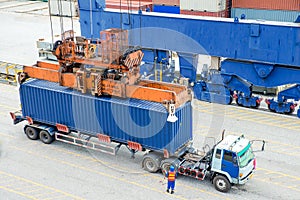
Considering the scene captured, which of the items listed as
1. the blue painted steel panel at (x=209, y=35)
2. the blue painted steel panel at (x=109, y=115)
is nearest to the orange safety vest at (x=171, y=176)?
the blue painted steel panel at (x=109, y=115)

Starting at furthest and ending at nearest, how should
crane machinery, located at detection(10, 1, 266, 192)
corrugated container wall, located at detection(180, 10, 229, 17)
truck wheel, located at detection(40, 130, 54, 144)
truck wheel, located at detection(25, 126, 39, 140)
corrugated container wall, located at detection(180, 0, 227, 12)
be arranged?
corrugated container wall, located at detection(180, 10, 229, 17)
corrugated container wall, located at detection(180, 0, 227, 12)
truck wheel, located at detection(25, 126, 39, 140)
truck wheel, located at detection(40, 130, 54, 144)
crane machinery, located at detection(10, 1, 266, 192)

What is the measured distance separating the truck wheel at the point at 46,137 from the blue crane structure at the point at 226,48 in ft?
29.9

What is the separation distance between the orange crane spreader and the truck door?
2692 millimetres

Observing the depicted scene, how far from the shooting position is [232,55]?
2408cm

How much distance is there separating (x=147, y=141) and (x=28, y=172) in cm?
504

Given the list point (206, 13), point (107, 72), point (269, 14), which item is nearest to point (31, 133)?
point (107, 72)

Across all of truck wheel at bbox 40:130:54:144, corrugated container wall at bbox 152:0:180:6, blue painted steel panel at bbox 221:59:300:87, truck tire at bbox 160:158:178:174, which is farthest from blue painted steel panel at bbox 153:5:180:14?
truck tire at bbox 160:158:178:174

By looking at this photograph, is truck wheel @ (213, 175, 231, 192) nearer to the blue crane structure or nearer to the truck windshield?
the truck windshield

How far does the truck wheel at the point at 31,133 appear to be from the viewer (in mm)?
20031

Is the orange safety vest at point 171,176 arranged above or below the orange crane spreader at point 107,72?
below

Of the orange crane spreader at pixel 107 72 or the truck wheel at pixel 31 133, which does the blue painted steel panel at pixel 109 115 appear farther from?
the truck wheel at pixel 31 133

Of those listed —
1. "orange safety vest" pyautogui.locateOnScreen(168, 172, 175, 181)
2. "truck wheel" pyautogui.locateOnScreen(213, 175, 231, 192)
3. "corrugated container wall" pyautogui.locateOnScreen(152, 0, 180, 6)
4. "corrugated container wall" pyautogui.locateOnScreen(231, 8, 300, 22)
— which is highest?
"corrugated container wall" pyautogui.locateOnScreen(152, 0, 180, 6)

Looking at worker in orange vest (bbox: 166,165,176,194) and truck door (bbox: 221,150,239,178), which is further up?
truck door (bbox: 221,150,239,178)

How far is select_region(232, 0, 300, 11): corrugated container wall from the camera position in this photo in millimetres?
32031
